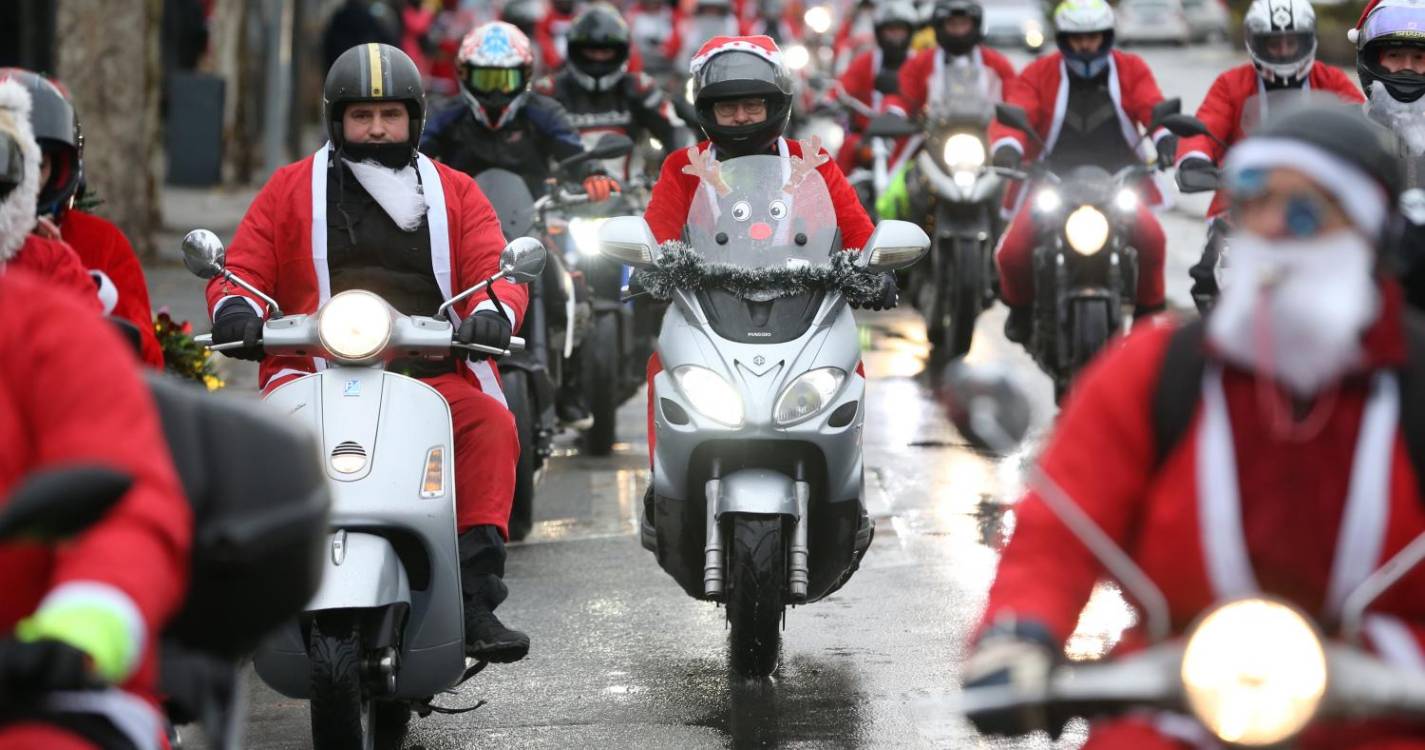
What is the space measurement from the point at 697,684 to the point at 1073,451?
392 cm

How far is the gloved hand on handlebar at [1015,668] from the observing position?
3322mm

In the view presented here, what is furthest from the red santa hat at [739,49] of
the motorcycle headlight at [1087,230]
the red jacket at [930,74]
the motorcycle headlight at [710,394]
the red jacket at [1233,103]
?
the red jacket at [930,74]

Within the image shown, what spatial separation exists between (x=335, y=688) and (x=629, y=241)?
191 cm

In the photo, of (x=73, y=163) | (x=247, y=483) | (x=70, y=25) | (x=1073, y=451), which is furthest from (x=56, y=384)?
(x=70, y=25)

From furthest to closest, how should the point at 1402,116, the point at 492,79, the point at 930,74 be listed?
1. the point at 930,74
2. the point at 492,79
3. the point at 1402,116

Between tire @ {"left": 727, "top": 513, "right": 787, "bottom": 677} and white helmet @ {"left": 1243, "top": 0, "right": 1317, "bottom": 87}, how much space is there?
13.2 feet

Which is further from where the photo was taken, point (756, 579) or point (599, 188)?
point (599, 188)

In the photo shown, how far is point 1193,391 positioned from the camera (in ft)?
11.5

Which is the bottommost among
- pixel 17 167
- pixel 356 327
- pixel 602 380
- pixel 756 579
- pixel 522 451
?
pixel 602 380

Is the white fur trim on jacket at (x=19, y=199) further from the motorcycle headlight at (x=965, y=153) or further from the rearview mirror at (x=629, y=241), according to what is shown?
the motorcycle headlight at (x=965, y=153)

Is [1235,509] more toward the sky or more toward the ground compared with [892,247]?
more toward the sky

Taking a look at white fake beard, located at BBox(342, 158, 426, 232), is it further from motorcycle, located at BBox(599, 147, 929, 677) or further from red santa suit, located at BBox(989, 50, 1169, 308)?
red santa suit, located at BBox(989, 50, 1169, 308)

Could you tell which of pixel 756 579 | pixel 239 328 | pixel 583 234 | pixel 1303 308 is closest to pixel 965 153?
pixel 583 234

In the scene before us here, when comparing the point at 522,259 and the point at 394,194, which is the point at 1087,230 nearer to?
the point at 394,194
